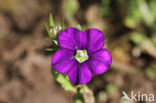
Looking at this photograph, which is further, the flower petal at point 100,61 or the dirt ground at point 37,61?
the dirt ground at point 37,61

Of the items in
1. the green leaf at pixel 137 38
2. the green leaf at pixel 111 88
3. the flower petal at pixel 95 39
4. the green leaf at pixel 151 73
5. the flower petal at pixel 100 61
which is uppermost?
the green leaf at pixel 137 38

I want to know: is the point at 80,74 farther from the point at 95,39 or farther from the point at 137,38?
the point at 137,38

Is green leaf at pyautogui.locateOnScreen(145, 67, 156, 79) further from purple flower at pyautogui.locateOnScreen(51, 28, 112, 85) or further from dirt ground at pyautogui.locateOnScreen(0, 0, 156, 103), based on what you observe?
purple flower at pyautogui.locateOnScreen(51, 28, 112, 85)

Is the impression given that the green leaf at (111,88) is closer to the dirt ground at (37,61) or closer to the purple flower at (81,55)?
the dirt ground at (37,61)

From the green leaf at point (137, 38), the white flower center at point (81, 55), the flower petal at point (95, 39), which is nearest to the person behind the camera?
the flower petal at point (95, 39)

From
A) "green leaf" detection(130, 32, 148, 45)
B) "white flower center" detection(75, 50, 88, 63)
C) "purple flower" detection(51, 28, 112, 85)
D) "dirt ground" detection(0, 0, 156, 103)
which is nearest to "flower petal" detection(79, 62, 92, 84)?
"purple flower" detection(51, 28, 112, 85)

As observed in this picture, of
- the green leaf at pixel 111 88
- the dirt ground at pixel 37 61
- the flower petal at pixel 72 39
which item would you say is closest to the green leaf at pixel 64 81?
the flower petal at pixel 72 39

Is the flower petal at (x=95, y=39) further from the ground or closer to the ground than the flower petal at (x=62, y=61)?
further from the ground

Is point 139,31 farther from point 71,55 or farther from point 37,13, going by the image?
point 71,55
